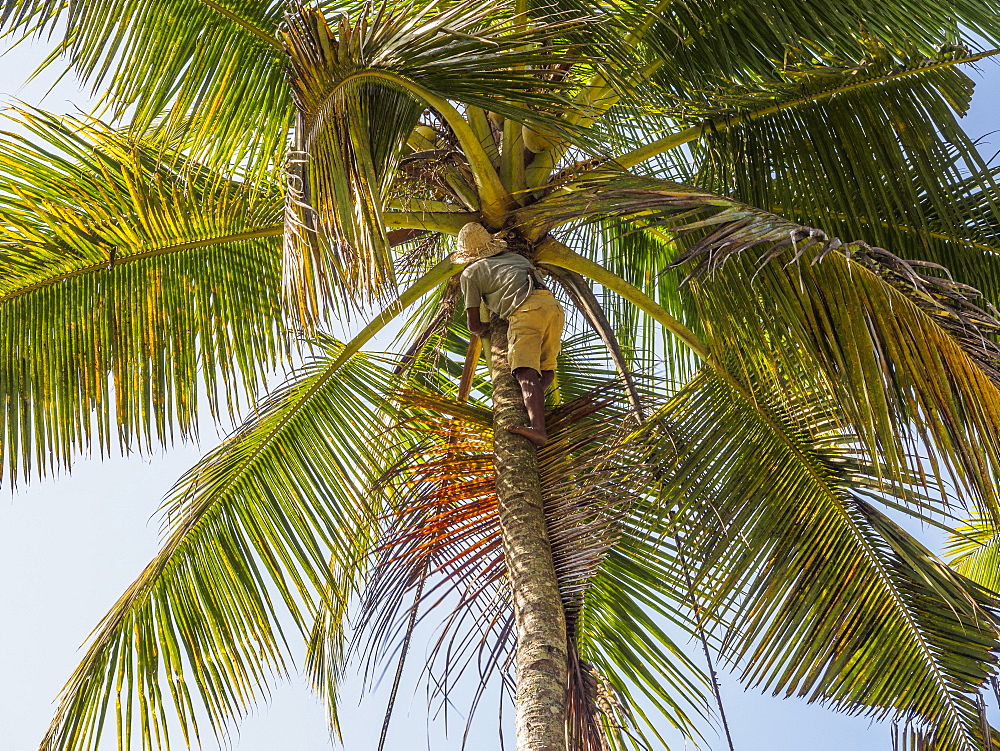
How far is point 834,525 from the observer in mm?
4840

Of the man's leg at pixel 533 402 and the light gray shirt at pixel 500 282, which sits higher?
the light gray shirt at pixel 500 282

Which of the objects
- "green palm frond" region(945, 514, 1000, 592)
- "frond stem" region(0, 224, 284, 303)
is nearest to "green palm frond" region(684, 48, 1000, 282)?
"frond stem" region(0, 224, 284, 303)

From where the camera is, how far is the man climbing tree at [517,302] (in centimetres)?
446

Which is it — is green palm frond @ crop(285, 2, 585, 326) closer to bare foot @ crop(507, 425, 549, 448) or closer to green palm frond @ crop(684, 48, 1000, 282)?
bare foot @ crop(507, 425, 549, 448)

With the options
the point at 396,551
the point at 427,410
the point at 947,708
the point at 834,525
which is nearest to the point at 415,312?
the point at 427,410

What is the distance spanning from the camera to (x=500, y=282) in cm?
447

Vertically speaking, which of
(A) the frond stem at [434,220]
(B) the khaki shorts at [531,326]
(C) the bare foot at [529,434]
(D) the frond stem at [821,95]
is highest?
(A) the frond stem at [434,220]

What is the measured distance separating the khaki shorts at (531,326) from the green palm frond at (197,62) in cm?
129

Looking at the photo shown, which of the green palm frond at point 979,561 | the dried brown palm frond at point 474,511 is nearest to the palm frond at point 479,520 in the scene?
the dried brown palm frond at point 474,511

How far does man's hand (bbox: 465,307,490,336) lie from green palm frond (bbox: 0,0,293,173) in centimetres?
108

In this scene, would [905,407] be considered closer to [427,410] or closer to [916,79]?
[916,79]

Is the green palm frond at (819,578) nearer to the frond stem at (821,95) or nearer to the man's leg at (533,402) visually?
the man's leg at (533,402)

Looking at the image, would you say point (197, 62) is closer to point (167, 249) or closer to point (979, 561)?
point (167, 249)

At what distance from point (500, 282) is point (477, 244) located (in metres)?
0.22
